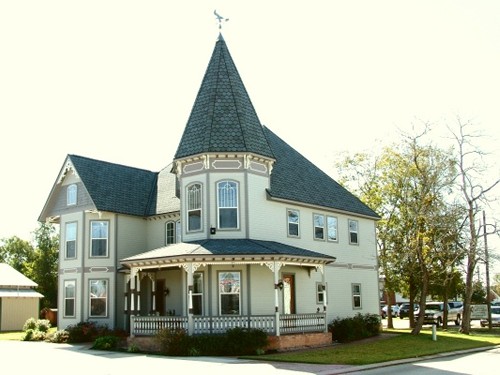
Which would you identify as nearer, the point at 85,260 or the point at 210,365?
the point at 210,365

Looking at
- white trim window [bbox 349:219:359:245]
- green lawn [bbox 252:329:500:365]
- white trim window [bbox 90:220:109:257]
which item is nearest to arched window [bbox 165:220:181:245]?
white trim window [bbox 90:220:109:257]

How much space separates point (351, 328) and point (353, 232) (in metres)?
7.29

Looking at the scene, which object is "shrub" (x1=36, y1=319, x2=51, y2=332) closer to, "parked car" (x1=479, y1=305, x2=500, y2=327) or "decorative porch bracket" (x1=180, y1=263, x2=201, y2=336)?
"decorative porch bracket" (x1=180, y1=263, x2=201, y2=336)

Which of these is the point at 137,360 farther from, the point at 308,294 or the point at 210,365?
the point at 308,294

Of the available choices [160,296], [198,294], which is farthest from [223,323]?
[160,296]

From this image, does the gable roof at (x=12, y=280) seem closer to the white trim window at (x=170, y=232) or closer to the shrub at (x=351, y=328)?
the white trim window at (x=170, y=232)

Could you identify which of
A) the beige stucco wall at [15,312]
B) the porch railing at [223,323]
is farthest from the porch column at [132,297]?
the beige stucco wall at [15,312]

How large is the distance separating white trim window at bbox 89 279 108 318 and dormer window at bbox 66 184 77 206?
466 centimetres

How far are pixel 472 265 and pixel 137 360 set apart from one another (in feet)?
73.6

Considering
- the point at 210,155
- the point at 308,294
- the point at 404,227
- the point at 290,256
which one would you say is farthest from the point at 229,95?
the point at 404,227

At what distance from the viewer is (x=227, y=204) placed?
2652 cm

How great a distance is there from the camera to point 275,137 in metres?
33.8

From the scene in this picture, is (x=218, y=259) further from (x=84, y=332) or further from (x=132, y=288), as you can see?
(x=84, y=332)

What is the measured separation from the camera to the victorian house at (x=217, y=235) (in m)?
25.2
